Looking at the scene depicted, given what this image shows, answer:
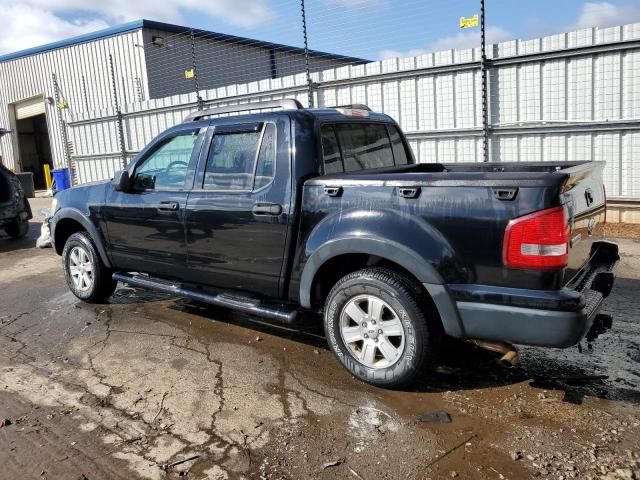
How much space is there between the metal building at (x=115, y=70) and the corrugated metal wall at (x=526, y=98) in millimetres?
8523

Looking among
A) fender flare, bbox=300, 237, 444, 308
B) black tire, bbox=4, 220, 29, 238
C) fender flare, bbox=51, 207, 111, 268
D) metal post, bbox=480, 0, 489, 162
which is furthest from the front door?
black tire, bbox=4, 220, 29, 238

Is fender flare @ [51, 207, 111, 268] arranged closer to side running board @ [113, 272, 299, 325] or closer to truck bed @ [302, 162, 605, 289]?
side running board @ [113, 272, 299, 325]

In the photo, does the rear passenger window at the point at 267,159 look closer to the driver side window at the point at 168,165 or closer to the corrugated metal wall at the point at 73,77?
the driver side window at the point at 168,165

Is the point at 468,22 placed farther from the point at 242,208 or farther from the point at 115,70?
the point at 115,70

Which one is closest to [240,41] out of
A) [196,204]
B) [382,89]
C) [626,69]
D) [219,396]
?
[382,89]

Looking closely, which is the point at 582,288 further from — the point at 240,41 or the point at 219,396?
the point at 240,41

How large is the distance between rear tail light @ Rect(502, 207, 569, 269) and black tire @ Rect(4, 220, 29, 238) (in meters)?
10.1

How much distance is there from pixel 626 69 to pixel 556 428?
20.7 ft

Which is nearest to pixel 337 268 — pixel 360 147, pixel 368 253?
pixel 368 253

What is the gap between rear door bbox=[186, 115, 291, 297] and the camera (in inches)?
160

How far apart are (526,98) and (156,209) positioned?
6.03m

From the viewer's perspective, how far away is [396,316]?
11.5ft

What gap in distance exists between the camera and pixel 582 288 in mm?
3406

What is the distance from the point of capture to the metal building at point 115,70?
1773cm
